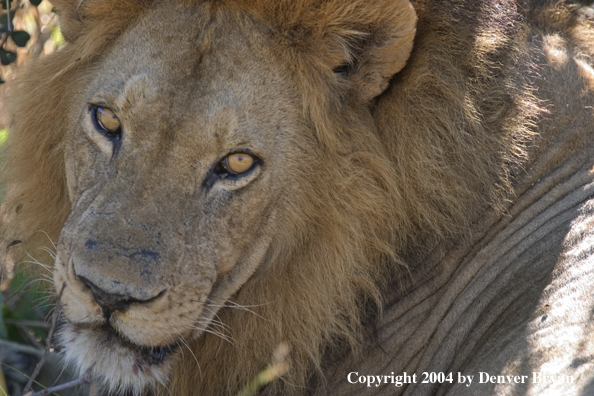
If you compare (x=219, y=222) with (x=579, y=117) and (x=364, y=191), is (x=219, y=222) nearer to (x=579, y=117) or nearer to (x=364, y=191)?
(x=364, y=191)

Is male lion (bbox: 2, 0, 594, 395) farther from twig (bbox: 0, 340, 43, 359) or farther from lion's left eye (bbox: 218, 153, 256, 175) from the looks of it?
twig (bbox: 0, 340, 43, 359)

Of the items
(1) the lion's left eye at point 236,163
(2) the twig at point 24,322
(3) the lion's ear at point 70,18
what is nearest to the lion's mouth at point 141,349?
(1) the lion's left eye at point 236,163

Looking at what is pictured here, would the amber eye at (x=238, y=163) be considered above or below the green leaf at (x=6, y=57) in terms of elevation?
above

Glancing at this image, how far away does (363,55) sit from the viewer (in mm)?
3531

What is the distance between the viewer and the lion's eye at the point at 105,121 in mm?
3508

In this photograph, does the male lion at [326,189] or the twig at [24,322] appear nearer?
the male lion at [326,189]

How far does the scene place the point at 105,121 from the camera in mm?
3539

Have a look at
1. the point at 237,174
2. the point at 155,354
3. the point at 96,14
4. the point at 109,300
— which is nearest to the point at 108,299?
the point at 109,300

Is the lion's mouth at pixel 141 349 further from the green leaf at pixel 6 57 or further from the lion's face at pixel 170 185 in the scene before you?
the green leaf at pixel 6 57

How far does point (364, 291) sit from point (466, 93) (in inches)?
46.2

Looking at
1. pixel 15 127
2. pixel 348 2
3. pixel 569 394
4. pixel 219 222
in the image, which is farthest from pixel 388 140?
pixel 15 127

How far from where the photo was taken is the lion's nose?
3035 mm

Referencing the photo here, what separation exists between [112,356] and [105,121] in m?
1.17

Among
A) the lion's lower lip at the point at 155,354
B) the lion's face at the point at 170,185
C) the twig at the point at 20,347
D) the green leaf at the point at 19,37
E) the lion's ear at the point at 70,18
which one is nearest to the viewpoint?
the lion's face at the point at 170,185
